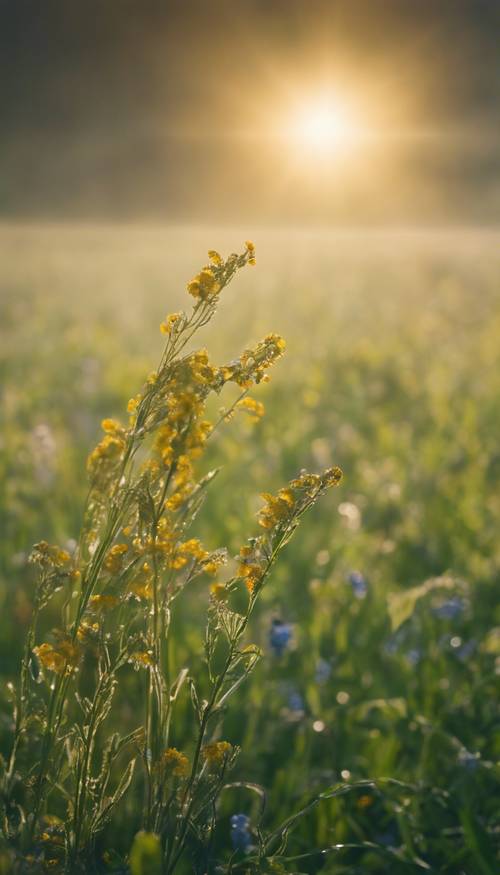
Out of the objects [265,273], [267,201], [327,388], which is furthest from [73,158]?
[327,388]

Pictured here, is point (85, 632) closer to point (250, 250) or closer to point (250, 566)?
point (250, 566)

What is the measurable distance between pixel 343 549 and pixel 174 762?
1941mm

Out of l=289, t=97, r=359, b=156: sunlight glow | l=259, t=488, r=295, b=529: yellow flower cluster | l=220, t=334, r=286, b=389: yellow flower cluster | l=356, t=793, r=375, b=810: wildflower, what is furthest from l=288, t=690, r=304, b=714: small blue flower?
l=289, t=97, r=359, b=156: sunlight glow

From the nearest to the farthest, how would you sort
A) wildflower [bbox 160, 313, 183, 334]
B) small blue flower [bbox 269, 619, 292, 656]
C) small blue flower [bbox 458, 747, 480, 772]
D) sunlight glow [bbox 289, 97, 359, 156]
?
wildflower [bbox 160, 313, 183, 334]
small blue flower [bbox 458, 747, 480, 772]
small blue flower [bbox 269, 619, 292, 656]
sunlight glow [bbox 289, 97, 359, 156]

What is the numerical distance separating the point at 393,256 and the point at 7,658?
11039 mm

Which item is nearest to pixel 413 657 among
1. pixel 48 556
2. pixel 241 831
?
pixel 241 831

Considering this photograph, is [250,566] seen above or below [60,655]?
above

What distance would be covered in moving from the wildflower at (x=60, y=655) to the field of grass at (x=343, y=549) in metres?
0.40

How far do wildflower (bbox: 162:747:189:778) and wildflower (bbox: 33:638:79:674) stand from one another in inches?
8.5

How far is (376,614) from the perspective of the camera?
8.95ft

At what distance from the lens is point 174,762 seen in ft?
4.36

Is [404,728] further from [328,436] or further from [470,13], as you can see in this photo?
[470,13]

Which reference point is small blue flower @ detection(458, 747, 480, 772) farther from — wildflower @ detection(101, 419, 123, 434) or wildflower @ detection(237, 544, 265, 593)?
wildflower @ detection(101, 419, 123, 434)

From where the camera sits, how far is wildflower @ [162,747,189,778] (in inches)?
52.0
